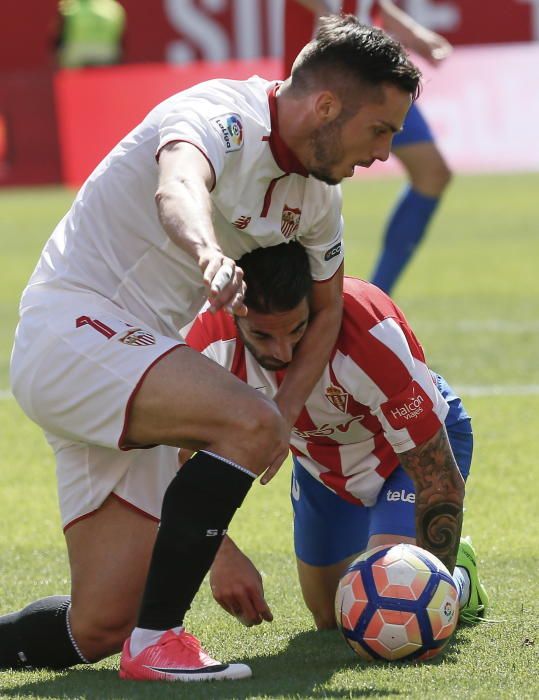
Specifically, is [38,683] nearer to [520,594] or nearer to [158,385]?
[158,385]

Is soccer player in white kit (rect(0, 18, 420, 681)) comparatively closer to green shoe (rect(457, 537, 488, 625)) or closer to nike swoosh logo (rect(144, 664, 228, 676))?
nike swoosh logo (rect(144, 664, 228, 676))

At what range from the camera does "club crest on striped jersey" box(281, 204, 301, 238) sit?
4160mm

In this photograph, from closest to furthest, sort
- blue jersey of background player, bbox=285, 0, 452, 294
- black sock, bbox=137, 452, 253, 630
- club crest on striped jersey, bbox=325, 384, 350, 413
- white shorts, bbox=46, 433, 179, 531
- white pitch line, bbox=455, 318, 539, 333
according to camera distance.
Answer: black sock, bbox=137, 452, 253, 630 → white shorts, bbox=46, 433, 179, 531 → club crest on striped jersey, bbox=325, 384, 350, 413 → blue jersey of background player, bbox=285, 0, 452, 294 → white pitch line, bbox=455, 318, 539, 333

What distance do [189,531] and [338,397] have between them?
0.96 m

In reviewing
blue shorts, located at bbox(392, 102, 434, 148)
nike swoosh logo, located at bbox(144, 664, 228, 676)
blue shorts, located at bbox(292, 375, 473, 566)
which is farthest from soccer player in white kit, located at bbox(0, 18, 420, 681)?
blue shorts, located at bbox(392, 102, 434, 148)

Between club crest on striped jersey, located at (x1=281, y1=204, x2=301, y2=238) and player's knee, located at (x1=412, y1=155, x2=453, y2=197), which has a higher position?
club crest on striped jersey, located at (x1=281, y1=204, x2=301, y2=238)

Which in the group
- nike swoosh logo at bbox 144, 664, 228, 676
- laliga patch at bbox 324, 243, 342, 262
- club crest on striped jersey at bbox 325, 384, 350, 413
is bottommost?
nike swoosh logo at bbox 144, 664, 228, 676

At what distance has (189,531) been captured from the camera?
3.69 m

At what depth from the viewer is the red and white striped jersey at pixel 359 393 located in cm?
433

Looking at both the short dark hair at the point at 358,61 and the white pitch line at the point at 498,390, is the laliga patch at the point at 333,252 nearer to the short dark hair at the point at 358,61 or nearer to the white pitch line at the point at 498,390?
the short dark hair at the point at 358,61

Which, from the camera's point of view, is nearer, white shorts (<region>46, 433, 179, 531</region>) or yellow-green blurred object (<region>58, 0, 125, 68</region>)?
white shorts (<region>46, 433, 179, 531</region>)

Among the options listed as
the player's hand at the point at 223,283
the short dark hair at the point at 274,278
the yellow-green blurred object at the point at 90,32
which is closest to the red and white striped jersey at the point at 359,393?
the short dark hair at the point at 274,278

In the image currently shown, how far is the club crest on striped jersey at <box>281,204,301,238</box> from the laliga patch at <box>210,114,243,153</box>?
327mm

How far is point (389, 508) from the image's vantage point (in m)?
4.63
